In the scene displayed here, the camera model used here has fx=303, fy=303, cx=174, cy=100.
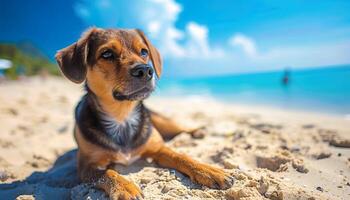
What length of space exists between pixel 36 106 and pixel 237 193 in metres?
7.96

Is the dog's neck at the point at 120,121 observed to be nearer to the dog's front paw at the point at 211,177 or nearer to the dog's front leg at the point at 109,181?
the dog's front leg at the point at 109,181

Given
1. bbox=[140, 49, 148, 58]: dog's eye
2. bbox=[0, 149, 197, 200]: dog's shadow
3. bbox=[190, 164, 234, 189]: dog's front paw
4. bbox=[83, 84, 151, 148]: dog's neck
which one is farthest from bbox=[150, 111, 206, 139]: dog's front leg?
bbox=[190, 164, 234, 189]: dog's front paw

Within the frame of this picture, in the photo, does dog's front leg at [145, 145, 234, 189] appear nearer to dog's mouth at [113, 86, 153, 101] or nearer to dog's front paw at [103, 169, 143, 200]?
dog's front paw at [103, 169, 143, 200]

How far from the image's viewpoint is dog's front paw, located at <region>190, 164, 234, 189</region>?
2.86m

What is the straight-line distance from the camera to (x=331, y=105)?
10.1m

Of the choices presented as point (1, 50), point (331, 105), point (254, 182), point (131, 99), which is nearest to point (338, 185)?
point (254, 182)

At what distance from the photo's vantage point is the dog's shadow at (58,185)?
306cm

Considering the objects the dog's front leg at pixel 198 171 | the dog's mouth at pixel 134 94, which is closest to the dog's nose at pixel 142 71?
the dog's mouth at pixel 134 94

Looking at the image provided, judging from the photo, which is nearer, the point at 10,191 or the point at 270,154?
the point at 10,191

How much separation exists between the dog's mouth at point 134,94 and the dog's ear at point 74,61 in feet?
1.66

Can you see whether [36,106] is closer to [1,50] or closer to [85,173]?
[85,173]

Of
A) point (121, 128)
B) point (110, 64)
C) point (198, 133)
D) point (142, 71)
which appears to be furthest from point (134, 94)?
point (198, 133)

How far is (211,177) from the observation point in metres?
2.93

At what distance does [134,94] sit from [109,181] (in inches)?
38.5
